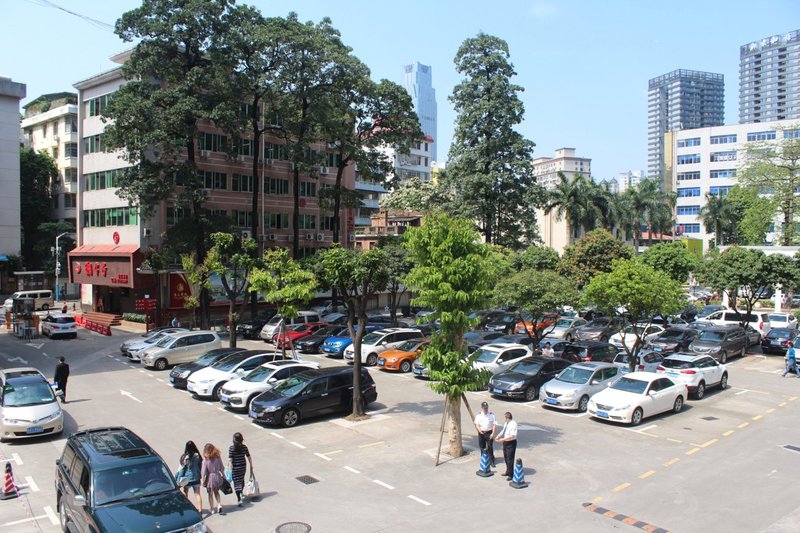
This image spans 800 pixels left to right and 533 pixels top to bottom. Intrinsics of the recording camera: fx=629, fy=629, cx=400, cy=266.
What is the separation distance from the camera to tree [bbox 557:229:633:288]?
4159 centimetres

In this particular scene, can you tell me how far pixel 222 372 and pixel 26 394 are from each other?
684 cm

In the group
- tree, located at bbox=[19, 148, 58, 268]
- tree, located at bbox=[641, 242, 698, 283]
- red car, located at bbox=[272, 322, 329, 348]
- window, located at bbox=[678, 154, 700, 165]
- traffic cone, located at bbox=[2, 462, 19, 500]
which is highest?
window, located at bbox=[678, 154, 700, 165]

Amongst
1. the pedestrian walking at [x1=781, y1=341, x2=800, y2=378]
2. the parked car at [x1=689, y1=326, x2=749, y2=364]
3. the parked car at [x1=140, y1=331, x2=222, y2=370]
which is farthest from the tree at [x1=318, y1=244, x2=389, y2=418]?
the pedestrian walking at [x1=781, y1=341, x2=800, y2=378]

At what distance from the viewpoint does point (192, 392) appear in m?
23.3

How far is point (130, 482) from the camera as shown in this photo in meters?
10.8

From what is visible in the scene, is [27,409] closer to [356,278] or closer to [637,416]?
[356,278]

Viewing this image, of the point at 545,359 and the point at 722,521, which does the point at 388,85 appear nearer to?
the point at 545,359

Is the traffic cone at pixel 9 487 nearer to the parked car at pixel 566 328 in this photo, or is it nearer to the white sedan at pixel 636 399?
the white sedan at pixel 636 399

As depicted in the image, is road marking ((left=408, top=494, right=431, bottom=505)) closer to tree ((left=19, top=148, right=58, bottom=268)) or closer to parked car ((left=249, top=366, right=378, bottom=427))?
parked car ((left=249, top=366, right=378, bottom=427))

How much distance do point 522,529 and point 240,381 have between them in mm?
12510

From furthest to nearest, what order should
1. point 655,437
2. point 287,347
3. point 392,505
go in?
point 287,347, point 655,437, point 392,505

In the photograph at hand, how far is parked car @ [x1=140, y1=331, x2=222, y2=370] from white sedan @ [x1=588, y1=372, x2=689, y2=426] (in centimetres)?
1851

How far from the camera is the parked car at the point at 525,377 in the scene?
74.2 ft

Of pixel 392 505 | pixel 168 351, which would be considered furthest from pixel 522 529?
pixel 168 351
